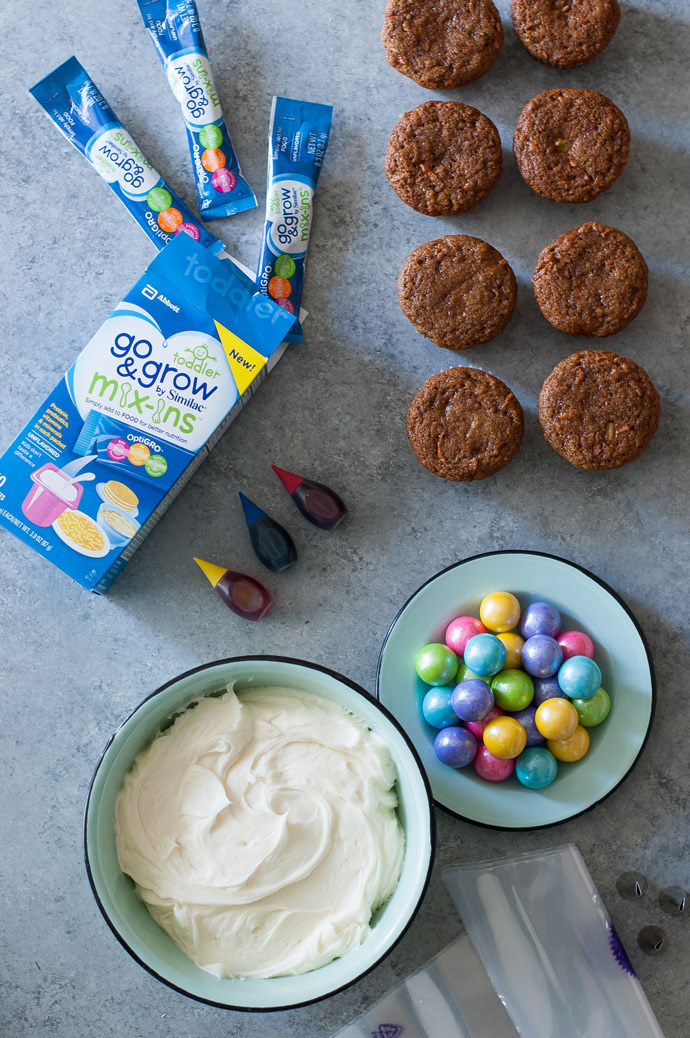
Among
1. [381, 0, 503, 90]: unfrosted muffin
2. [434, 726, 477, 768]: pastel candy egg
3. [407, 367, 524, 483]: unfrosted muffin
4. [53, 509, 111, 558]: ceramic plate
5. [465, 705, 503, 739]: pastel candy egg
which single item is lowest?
[465, 705, 503, 739]: pastel candy egg

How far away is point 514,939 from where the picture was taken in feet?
5.66

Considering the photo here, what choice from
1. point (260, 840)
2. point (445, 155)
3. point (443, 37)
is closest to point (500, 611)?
point (260, 840)

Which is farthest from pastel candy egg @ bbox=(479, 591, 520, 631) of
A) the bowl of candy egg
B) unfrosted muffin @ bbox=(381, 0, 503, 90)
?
unfrosted muffin @ bbox=(381, 0, 503, 90)

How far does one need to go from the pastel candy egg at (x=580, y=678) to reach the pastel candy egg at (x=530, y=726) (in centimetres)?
9

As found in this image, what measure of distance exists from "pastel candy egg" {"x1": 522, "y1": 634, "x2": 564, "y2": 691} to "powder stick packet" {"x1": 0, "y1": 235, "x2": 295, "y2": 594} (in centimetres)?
79

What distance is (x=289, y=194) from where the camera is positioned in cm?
184

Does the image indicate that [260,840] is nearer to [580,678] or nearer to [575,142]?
[580,678]

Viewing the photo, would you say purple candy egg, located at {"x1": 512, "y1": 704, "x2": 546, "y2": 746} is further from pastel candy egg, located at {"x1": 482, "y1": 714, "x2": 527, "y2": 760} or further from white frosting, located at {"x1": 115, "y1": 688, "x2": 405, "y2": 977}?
white frosting, located at {"x1": 115, "y1": 688, "x2": 405, "y2": 977}

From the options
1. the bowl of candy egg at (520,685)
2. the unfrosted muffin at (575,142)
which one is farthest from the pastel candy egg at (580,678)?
the unfrosted muffin at (575,142)

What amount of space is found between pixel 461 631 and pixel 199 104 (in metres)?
1.29

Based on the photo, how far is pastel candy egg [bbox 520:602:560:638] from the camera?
1.71m

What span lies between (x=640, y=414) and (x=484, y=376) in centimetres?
34

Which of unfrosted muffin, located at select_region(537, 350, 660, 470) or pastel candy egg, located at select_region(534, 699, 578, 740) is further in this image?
unfrosted muffin, located at select_region(537, 350, 660, 470)

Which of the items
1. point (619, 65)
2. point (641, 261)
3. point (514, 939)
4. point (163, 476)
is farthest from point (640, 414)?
point (514, 939)
